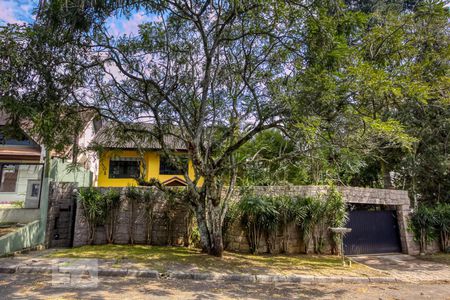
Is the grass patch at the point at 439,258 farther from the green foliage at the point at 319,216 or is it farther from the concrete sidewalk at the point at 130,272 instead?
the concrete sidewalk at the point at 130,272

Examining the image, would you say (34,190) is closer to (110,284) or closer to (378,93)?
(110,284)

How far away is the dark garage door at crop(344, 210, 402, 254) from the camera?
959 cm

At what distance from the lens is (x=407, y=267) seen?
8180 mm

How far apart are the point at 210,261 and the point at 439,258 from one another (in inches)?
311

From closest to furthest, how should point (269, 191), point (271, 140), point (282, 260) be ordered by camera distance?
point (282, 260)
point (269, 191)
point (271, 140)

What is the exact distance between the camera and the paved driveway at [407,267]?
7152mm

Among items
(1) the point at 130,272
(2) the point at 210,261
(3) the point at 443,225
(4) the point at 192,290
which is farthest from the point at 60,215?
(3) the point at 443,225

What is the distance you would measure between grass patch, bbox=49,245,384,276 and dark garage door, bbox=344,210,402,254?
1.49 m

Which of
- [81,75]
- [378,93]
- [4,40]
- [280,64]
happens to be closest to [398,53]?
[378,93]

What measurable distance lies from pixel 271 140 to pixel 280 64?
5269mm

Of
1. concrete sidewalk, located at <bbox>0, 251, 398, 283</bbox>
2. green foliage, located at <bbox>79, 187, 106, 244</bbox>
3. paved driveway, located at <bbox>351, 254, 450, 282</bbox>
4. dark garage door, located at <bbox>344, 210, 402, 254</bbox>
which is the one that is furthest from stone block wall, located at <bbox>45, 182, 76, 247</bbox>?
paved driveway, located at <bbox>351, 254, 450, 282</bbox>

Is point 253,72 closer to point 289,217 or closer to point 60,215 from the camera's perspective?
point 289,217

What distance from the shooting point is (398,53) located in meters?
7.79

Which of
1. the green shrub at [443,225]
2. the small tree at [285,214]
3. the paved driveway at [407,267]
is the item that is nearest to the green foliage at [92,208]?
the small tree at [285,214]
